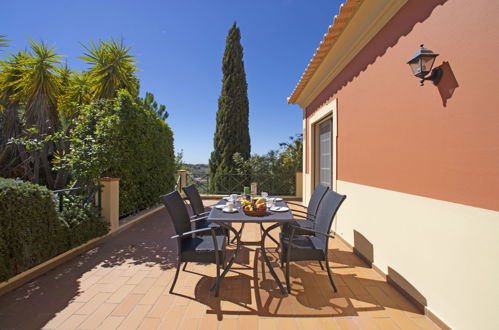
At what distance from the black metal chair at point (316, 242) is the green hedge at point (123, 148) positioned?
333 cm

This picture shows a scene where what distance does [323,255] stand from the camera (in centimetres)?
219

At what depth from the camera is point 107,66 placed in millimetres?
5566

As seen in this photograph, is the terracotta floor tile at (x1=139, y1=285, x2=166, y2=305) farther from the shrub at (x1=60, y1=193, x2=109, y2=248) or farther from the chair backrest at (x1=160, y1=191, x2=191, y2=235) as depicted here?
the shrub at (x1=60, y1=193, x2=109, y2=248)

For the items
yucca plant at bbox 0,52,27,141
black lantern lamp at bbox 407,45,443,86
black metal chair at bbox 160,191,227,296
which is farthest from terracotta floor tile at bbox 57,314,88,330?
yucca plant at bbox 0,52,27,141

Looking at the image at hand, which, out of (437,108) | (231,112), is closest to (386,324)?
(437,108)

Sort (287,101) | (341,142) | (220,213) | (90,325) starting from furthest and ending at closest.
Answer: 1. (287,101)
2. (341,142)
3. (220,213)
4. (90,325)

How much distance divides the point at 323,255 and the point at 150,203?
187 inches

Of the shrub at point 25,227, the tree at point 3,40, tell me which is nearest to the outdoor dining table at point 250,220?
the shrub at point 25,227

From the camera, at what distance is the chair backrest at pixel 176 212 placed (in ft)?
7.09

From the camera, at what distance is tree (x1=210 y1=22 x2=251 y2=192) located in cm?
1086

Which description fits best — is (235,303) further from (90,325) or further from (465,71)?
(465,71)

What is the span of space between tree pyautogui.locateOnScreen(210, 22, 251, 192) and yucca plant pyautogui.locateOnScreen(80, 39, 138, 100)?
18.0ft

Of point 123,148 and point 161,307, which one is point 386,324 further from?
point 123,148

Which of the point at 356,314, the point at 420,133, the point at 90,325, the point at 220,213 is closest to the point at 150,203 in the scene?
the point at 220,213
